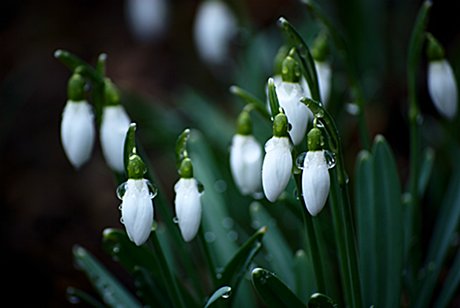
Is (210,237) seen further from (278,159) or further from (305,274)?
(278,159)

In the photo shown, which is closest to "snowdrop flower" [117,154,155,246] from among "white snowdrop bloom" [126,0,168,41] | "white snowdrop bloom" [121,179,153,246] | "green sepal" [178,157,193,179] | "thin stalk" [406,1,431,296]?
"white snowdrop bloom" [121,179,153,246]

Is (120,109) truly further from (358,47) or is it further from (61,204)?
(358,47)

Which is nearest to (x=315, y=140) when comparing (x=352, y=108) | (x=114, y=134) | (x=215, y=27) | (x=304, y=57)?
(x=304, y=57)

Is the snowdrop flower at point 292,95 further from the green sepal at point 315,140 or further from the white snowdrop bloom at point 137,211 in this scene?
the white snowdrop bloom at point 137,211

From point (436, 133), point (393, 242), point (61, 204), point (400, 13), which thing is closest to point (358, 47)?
point (400, 13)

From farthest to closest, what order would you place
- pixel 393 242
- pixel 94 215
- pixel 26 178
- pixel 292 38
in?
pixel 26 178, pixel 94 215, pixel 393 242, pixel 292 38

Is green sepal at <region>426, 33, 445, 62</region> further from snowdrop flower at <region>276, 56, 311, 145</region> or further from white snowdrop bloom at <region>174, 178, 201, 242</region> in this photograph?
white snowdrop bloom at <region>174, 178, 201, 242</region>
